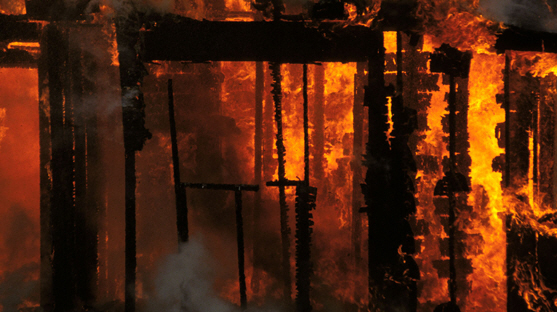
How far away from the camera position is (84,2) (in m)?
2.41

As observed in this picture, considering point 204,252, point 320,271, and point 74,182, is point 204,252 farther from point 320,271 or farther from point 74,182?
point 74,182

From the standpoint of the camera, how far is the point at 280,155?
257cm

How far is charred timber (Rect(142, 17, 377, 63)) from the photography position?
232cm

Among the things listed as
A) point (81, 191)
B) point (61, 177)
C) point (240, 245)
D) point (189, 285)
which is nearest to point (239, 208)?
point (240, 245)

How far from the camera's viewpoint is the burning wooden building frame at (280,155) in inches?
92.4

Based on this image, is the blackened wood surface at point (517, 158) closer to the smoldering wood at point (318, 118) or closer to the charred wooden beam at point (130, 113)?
the smoldering wood at point (318, 118)

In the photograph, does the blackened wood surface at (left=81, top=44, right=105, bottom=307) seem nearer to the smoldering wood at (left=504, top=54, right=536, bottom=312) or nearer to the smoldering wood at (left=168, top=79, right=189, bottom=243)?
the smoldering wood at (left=168, top=79, right=189, bottom=243)

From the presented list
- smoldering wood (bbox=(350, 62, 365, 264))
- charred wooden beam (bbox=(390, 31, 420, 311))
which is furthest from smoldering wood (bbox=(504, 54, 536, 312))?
smoldering wood (bbox=(350, 62, 365, 264))

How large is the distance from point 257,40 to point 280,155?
3.45 ft

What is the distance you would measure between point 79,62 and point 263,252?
2.62 m

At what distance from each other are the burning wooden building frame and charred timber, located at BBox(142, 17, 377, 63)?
2 cm

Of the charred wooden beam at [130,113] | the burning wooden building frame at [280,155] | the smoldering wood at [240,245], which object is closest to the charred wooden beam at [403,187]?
the burning wooden building frame at [280,155]

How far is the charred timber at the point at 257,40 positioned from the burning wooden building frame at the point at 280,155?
2 cm

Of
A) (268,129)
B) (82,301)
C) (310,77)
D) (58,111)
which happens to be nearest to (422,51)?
(310,77)
